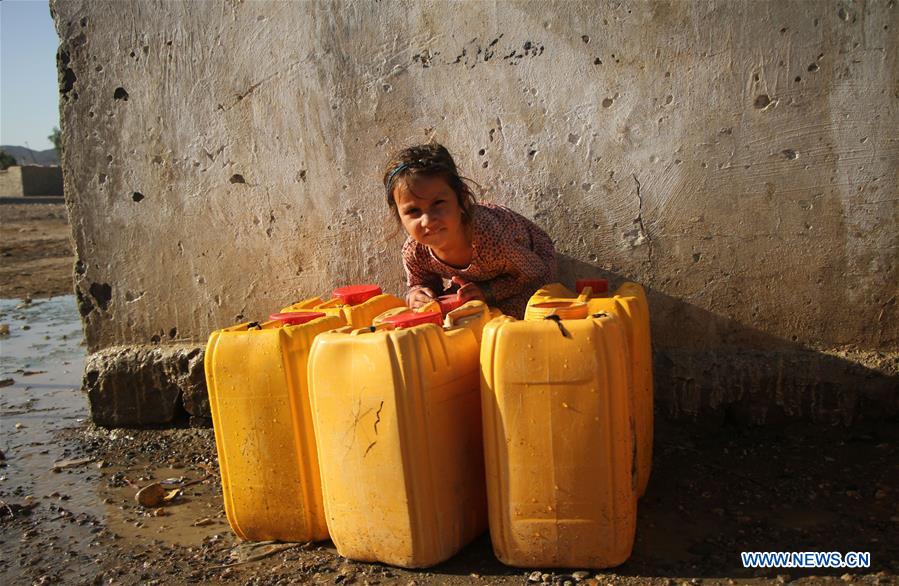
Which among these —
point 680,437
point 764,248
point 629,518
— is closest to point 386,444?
point 629,518

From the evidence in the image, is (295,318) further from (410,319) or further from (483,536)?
(483,536)

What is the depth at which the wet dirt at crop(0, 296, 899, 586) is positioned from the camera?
191cm

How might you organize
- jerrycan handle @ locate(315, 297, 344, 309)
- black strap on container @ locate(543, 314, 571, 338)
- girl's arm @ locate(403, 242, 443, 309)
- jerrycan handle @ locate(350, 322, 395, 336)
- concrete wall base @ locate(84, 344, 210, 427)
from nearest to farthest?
black strap on container @ locate(543, 314, 571, 338)
jerrycan handle @ locate(350, 322, 395, 336)
jerrycan handle @ locate(315, 297, 344, 309)
girl's arm @ locate(403, 242, 443, 309)
concrete wall base @ locate(84, 344, 210, 427)

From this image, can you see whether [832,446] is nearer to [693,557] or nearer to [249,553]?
[693,557]

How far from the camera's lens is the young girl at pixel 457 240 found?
2418 millimetres

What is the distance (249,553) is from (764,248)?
6.19 feet

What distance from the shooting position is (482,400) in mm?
1839

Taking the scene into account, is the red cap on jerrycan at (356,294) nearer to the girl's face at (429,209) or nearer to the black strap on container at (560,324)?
the girl's face at (429,209)

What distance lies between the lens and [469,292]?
8.21 feet

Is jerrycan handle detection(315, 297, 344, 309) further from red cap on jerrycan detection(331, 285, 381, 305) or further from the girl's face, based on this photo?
the girl's face

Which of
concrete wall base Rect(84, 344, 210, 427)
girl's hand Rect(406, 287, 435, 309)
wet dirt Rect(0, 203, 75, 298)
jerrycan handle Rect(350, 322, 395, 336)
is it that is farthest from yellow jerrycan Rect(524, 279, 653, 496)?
wet dirt Rect(0, 203, 75, 298)

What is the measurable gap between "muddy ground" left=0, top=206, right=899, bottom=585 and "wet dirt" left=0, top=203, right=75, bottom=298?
476 centimetres

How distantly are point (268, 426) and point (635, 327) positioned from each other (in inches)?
40.5

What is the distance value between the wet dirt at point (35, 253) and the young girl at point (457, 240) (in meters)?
5.57
